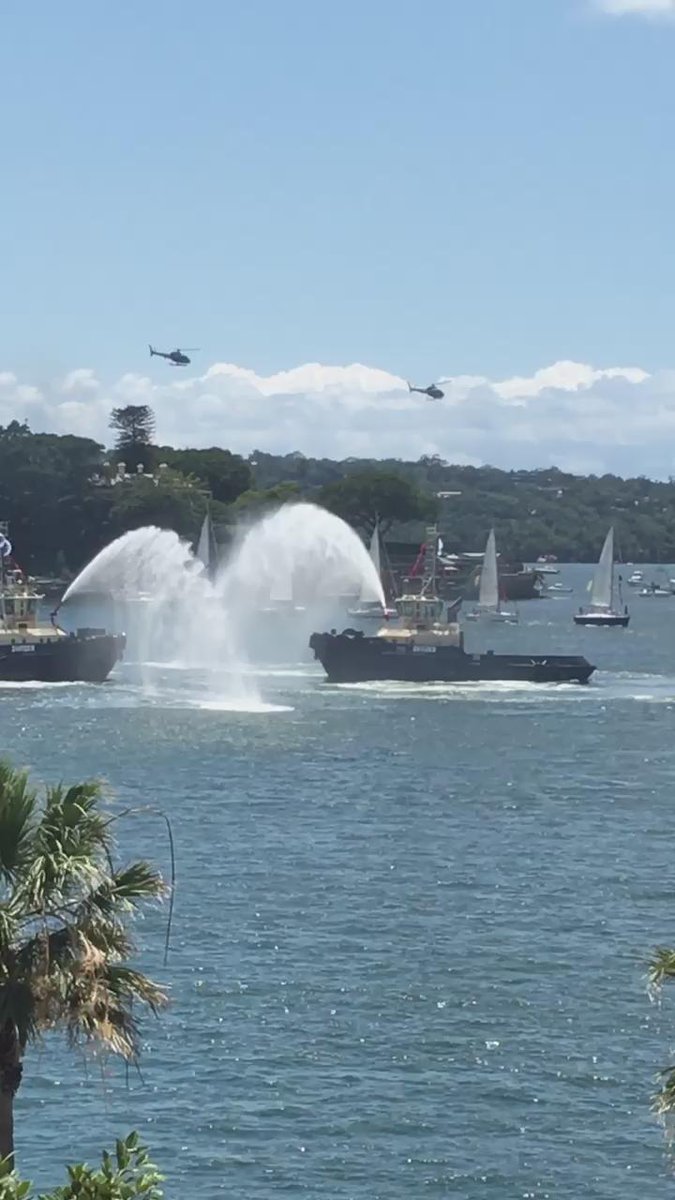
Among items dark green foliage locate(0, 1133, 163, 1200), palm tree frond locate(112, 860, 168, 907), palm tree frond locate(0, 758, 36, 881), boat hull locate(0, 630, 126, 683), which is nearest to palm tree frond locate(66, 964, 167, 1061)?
palm tree frond locate(112, 860, 168, 907)

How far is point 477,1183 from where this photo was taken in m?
30.1

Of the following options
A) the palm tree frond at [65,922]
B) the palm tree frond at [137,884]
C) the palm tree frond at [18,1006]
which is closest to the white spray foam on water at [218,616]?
the palm tree frond at [137,884]

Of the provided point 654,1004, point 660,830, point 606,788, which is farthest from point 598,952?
point 606,788

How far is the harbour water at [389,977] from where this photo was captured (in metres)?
31.4

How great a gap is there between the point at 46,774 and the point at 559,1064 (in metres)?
40.3

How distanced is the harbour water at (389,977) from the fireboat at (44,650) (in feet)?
107

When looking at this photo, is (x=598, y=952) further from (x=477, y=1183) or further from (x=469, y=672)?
(x=469, y=672)

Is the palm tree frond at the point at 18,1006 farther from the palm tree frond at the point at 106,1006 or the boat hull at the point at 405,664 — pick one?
the boat hull at the point at 405,664

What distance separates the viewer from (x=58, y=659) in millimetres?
117188

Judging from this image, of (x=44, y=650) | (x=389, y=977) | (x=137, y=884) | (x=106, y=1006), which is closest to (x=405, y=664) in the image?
(x=44, y=650)

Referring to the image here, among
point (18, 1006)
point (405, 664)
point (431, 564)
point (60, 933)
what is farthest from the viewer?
point (431, 564)

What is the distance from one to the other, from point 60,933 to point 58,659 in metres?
98.0

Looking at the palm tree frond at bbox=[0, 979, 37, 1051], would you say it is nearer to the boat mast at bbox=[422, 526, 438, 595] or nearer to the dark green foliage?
the dark green foliage

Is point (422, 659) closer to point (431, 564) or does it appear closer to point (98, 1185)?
point (431, 564)
